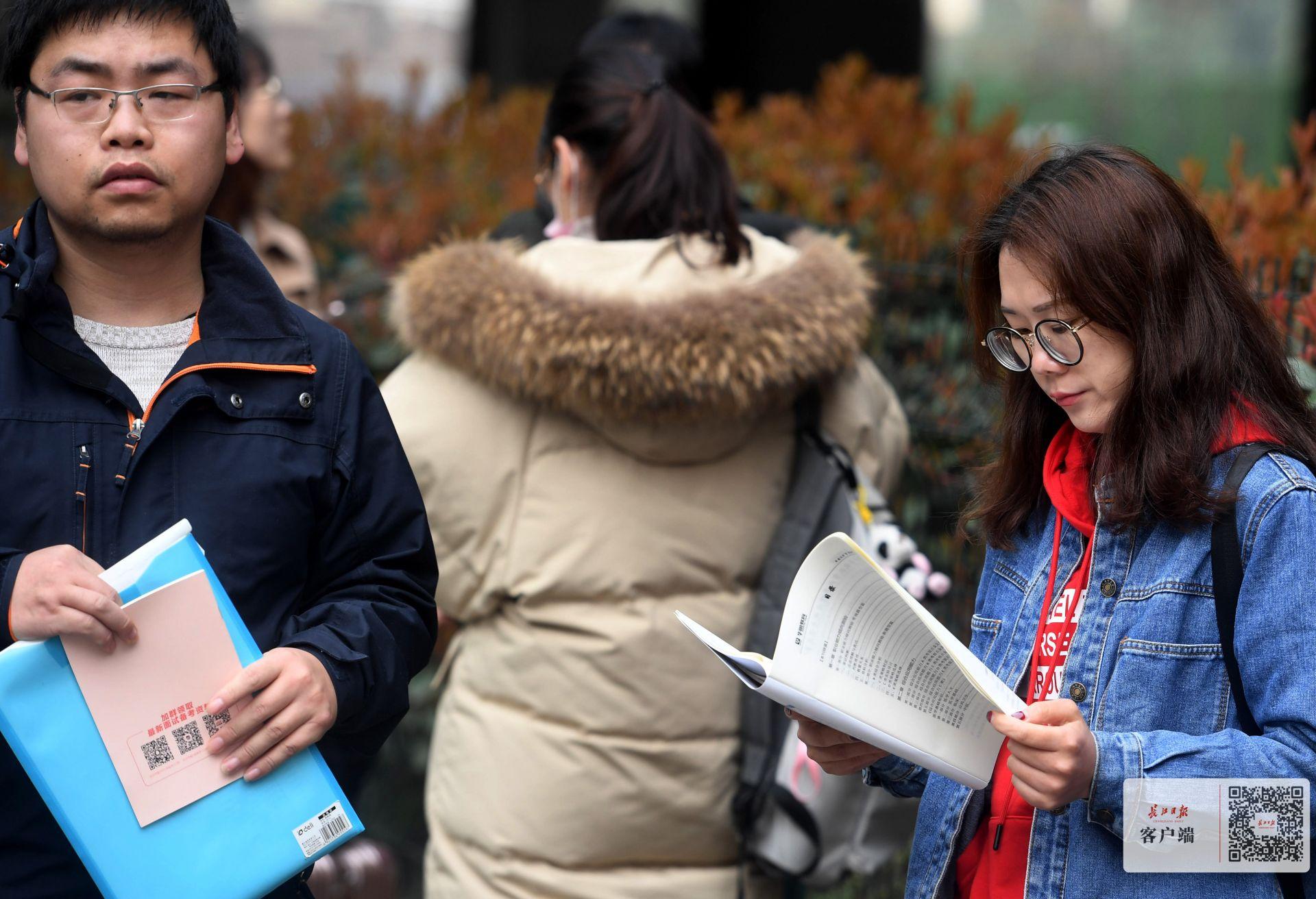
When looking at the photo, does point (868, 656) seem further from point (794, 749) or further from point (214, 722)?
point (794, 749)

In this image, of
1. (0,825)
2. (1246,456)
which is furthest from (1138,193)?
(0,825)

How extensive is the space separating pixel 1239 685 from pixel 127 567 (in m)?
1.36

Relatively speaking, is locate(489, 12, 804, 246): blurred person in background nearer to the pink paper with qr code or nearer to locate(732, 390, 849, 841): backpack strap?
locate(732, 390, 849, 841): backpack strap

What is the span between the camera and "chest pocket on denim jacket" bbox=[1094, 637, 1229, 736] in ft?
5.62

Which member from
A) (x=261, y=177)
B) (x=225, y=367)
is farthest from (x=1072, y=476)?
(x=261, y=177)

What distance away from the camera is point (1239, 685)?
5.55 ft

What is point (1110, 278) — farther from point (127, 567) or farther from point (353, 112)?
point (353, 112)

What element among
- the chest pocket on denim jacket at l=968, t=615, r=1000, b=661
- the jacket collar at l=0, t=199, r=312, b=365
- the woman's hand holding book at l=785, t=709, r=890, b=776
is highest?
the jacket collar at l=0, t=199, r=312, b=365

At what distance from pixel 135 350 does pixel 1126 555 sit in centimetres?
135

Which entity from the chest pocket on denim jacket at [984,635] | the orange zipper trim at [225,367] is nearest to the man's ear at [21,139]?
the orange zipper trim at [225,367]

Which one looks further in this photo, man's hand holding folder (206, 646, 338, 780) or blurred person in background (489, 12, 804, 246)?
blurred person in background (489, 12, 804, 246)

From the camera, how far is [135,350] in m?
1.82

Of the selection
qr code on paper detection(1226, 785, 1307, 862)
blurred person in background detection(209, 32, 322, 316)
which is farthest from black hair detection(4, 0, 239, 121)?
blurred person in background detection(209, 32, 322, 316)

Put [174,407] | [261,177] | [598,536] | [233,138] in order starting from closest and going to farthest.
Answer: [174,407] → [233,138] → [598,536] → [261,177]
